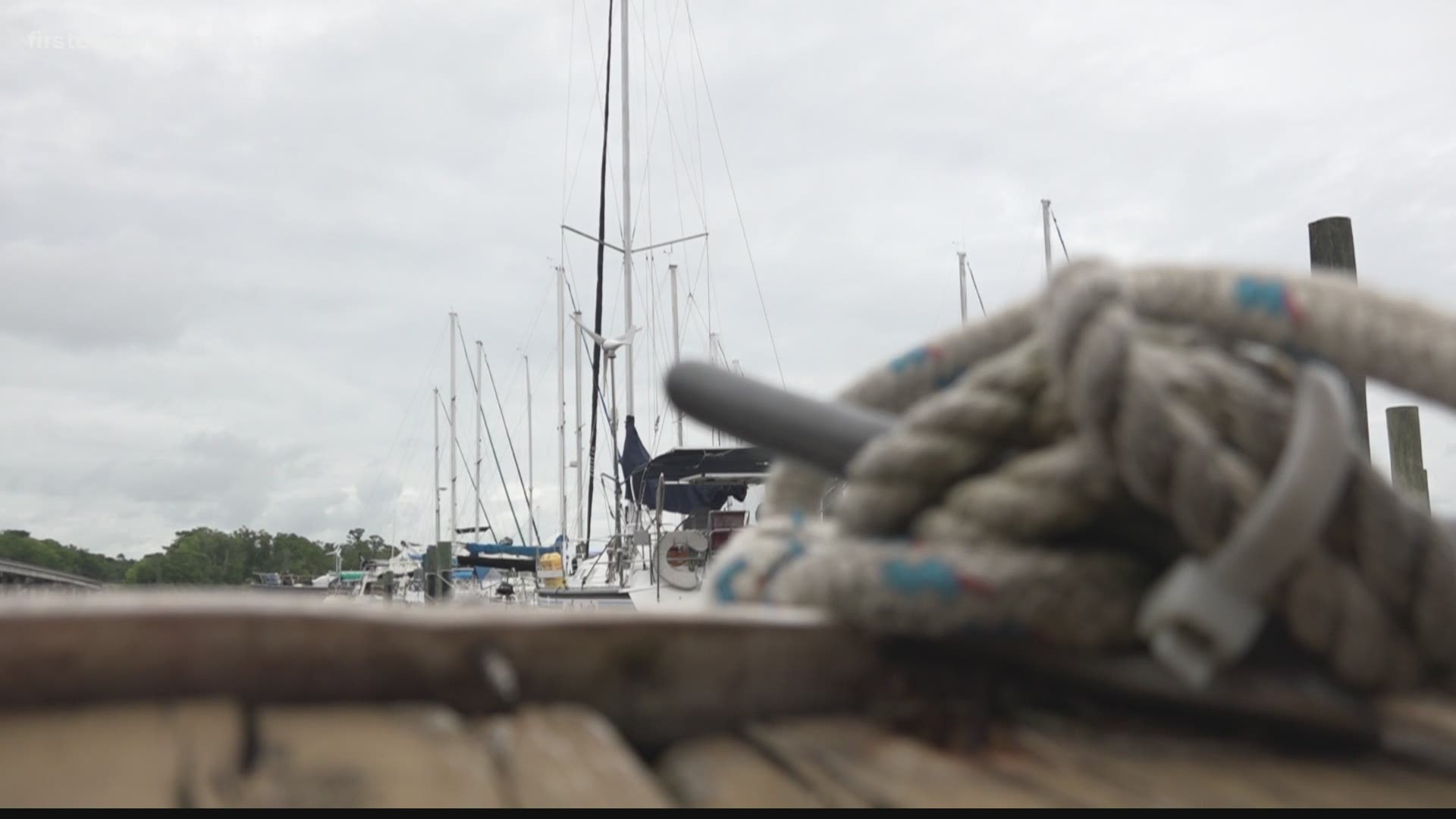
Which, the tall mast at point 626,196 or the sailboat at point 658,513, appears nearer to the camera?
the sailboat at point 658,513

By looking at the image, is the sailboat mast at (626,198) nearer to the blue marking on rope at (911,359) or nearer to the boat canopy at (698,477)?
the boat canopy at (698,477)

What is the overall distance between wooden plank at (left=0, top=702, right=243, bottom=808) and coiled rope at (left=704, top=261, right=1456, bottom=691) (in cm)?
53

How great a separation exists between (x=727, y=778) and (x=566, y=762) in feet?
0.42

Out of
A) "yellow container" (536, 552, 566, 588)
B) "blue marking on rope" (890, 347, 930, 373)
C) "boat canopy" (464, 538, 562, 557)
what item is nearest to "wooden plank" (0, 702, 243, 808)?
"blue marking on rope" (890, 347, 930, 373)

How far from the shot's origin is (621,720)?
34.7 inches

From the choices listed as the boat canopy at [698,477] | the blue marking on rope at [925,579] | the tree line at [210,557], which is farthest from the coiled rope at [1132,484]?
the tree line at [210,557]

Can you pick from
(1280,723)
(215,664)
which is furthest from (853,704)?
(215,664)

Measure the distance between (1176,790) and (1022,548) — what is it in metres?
0.23

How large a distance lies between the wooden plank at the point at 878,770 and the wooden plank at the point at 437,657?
4cm

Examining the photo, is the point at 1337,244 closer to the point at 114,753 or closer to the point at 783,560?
the point at 783,560

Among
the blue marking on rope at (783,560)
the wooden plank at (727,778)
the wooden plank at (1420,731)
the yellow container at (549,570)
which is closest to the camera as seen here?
the wooden plank at (727,778)

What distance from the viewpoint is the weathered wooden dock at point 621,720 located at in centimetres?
71

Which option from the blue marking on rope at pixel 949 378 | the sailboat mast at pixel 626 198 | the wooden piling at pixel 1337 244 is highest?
the sailboat mast at pixel 626 198

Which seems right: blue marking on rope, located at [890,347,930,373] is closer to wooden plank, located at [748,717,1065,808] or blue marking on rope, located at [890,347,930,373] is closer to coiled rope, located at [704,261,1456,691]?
coiled rope, located at [704,261,1456,691]
